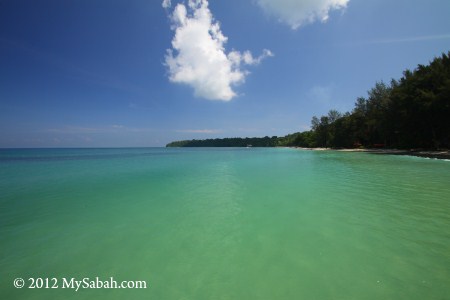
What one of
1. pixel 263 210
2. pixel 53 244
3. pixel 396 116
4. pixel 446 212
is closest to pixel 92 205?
pixel 53 244

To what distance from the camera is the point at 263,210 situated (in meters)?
8.50

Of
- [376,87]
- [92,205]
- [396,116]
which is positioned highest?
[376,87]

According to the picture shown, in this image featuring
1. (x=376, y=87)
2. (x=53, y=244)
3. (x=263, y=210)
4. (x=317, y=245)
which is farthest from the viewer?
(x=376, y=87)

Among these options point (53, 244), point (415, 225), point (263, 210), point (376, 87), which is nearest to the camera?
point (53, 244)

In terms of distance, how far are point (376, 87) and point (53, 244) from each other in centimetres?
8152

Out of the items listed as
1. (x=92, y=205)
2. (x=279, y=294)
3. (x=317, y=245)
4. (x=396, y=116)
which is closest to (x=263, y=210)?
(x=317, y=245)

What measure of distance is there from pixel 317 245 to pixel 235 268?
2.23 metres

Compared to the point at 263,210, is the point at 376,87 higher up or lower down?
higher up

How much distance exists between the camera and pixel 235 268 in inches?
175

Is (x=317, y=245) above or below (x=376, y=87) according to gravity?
below

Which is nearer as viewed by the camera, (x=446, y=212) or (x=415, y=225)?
(x=415, y=225)

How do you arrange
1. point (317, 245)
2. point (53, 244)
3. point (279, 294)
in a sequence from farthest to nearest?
point (53, 244), point (317, 245), point (279, 294)

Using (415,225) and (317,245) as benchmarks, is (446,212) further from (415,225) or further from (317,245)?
(317,245)

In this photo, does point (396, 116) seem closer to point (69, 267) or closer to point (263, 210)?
point (263, 210)
